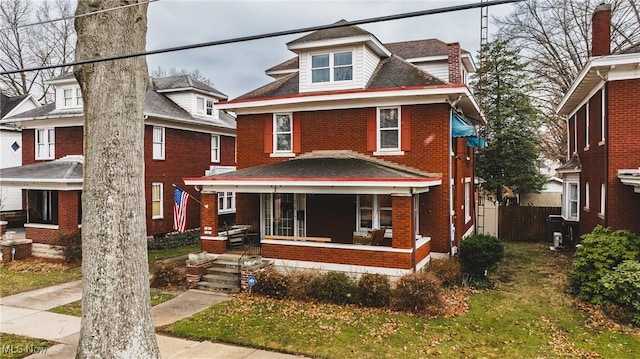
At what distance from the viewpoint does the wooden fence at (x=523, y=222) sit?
21.7m

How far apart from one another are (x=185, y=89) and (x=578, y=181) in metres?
20.8

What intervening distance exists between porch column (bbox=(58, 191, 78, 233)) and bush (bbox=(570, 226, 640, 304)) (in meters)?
18.2

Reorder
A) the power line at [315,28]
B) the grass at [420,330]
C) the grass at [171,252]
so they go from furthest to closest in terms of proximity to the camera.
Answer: the grass at [171,252] → the grass at [420,330] → the power line at [315,28]

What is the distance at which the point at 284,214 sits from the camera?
16062 mm

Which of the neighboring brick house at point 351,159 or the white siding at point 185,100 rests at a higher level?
the white siding at point 185,100

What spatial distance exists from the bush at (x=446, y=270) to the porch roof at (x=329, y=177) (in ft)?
7.89

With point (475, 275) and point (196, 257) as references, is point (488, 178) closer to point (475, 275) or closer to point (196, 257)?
point (475, 275)

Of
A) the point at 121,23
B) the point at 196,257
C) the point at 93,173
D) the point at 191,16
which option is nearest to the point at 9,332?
the point at 196,257

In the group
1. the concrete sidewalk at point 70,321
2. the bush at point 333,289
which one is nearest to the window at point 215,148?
the concrete sidewalk at point 70,321

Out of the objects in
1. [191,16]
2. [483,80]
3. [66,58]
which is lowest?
[191,16]

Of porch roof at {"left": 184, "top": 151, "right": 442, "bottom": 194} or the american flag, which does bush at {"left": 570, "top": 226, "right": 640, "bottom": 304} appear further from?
the american flag

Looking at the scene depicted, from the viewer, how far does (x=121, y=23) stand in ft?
21.6

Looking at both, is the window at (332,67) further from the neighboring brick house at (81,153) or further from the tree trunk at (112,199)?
the tree trunk at (112,199)

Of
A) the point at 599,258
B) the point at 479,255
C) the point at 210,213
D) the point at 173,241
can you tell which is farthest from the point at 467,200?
the point at 173,241
